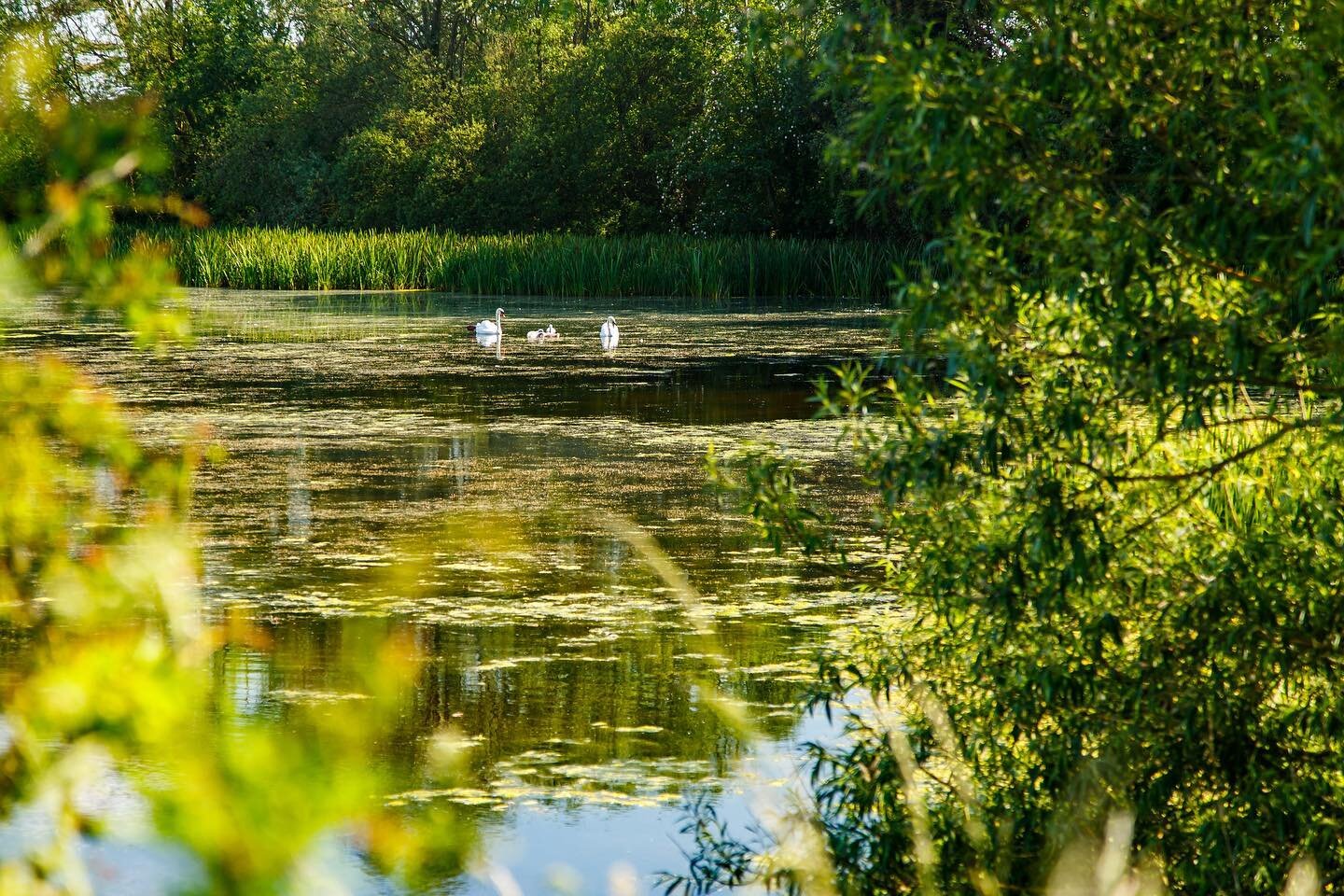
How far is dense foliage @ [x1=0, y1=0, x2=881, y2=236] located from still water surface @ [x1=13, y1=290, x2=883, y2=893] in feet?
41.6

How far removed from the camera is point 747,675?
13.0ft

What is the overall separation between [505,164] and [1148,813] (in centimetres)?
2767

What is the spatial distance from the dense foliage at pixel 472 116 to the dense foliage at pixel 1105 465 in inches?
758

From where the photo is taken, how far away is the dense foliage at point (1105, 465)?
2.47 metres

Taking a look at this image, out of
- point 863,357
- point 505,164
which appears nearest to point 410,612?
point 863,357

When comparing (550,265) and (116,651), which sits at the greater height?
(116,651)

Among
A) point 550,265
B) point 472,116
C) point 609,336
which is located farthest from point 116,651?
point 472,116

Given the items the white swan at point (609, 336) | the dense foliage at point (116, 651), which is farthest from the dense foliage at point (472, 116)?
the dense foliage at point (116, 651)

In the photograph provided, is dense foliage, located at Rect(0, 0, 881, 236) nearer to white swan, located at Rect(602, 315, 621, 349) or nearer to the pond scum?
the pond scum

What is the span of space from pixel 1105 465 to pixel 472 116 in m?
28.8

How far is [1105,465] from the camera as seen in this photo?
2891 millimetres

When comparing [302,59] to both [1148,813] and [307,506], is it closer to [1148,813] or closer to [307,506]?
[307,506]

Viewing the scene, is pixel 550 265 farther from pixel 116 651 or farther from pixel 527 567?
pixel 116 651

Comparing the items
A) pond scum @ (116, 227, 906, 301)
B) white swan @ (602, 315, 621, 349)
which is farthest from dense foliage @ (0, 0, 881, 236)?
white swan @ (602, 315, 621, 349)
